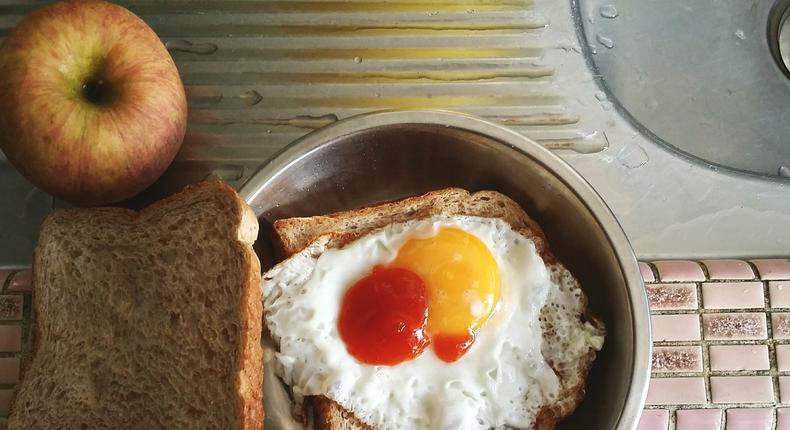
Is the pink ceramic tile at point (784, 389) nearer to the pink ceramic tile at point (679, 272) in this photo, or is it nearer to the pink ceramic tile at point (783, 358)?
the pink ceramic tile at point (783, 358)

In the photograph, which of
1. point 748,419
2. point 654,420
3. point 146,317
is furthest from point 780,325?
point 146,317

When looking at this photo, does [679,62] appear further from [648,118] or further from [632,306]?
[632,306]

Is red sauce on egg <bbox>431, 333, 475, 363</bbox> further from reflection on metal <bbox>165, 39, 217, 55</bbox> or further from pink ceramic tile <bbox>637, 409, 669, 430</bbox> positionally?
reflection on metal <bbox>165, 39, 217, 55</bbox>

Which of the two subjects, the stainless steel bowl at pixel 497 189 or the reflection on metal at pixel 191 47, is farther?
the reflection on metal at pixel 191 47

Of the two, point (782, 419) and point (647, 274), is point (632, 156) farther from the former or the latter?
point (782, 419)

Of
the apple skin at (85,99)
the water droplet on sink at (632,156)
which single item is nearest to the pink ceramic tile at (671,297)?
the water droplet on sink at (632,156)

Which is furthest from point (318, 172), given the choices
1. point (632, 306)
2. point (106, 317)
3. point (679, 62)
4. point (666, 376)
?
point (679, 62)

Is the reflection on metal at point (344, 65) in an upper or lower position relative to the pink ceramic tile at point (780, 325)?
lower

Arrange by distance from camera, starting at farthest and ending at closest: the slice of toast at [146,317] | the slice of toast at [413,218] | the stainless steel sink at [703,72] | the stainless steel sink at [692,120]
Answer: the stainless steel sink at [703,72]
the stainless steel sink at [692,120]
the slice of toast at [413,218]
the slice of toast at [146,317]
